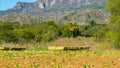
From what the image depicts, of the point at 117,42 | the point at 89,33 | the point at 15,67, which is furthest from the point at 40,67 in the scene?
the point at 89,33

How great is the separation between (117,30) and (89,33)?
54600mm

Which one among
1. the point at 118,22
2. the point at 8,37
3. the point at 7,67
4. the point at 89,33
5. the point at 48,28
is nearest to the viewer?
the point at 7,67

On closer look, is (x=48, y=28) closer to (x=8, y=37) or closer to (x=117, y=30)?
(x=8, y=37)

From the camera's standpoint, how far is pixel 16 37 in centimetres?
6856

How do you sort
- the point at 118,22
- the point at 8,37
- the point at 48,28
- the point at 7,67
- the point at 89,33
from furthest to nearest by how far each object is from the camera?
the point at 89,33 → the point at 48,28 → the point at 8,37 → the point at 118,22 → the point at 7,67

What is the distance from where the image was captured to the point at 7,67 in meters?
19.5

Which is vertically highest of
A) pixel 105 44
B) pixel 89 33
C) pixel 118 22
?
pixel 118 22

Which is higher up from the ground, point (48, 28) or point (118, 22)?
point (118, 22)

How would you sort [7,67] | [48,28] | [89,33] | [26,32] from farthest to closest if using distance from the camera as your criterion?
[89,33] → [48,28] → [26,32] → [7,67]

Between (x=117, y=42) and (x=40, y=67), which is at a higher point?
(x=40, y=67)

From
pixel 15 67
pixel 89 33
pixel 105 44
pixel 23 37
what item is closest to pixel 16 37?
pixel 23 37

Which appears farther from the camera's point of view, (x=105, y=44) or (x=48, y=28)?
(x=48, y=28)

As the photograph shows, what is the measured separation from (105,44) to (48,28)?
32888mm

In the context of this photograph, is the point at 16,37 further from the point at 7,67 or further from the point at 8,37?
the point at 7,67
